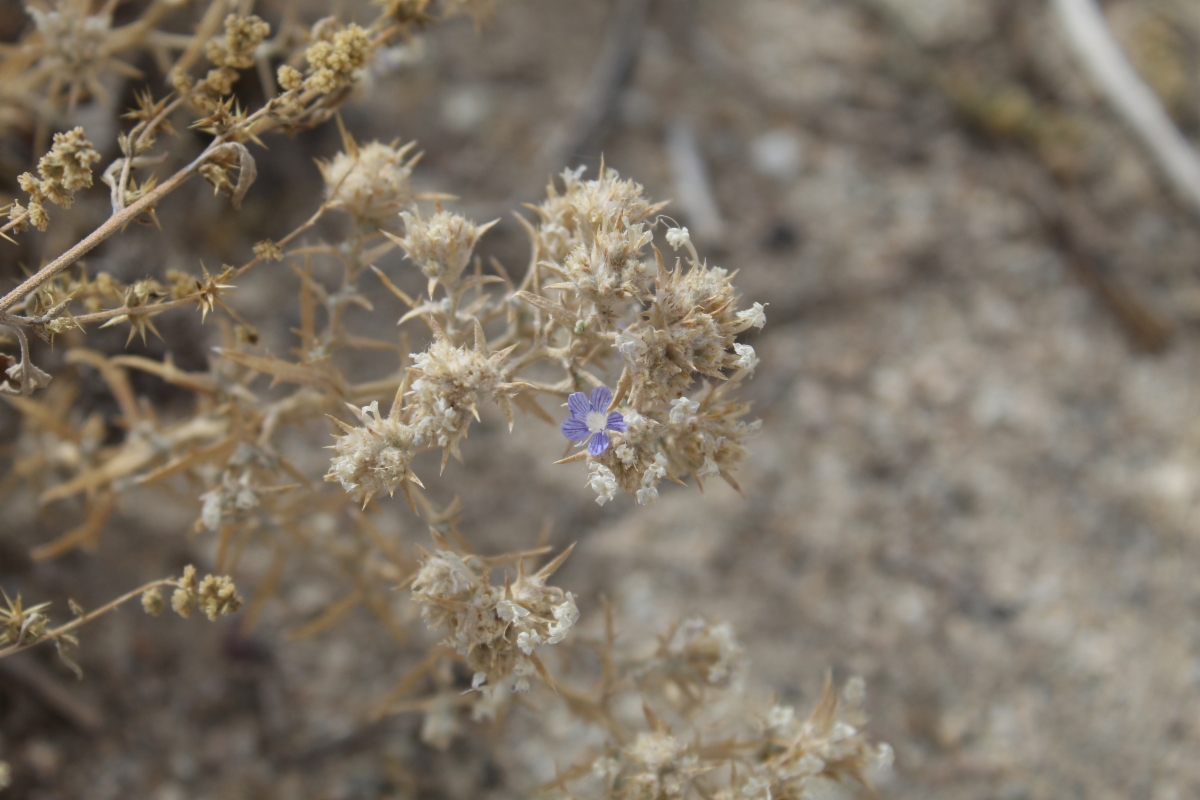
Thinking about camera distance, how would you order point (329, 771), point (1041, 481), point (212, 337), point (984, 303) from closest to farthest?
point (329, 771)
point (212, 337)
point (1041, 481)
point (984, 303)

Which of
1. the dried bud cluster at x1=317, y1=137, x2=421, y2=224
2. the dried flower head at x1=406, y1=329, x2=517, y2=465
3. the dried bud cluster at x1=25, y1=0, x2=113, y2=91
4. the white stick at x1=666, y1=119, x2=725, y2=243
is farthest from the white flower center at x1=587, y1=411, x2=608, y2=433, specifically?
the white stick at x1=666, y1=119, x2=725, y2=243

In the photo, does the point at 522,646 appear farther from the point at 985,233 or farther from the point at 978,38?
the point at 978,38

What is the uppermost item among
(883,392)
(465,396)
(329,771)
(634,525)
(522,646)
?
(465,396)

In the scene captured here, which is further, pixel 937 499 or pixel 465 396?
pixel 937 499

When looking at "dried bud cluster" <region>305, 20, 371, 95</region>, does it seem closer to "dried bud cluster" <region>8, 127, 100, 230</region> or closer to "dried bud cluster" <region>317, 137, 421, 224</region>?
"dried bud cluster" <region>317, 137, 421, 224</region>

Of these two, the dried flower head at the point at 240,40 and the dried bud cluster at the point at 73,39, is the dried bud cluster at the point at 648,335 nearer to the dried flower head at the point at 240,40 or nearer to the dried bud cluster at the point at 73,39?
the dried flower head at the point at 240,40

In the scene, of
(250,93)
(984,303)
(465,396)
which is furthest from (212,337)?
(984,303)

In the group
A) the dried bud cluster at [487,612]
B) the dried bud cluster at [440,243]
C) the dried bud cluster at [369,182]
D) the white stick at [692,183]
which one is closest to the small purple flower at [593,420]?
the dried bud cluster at [487,612]
